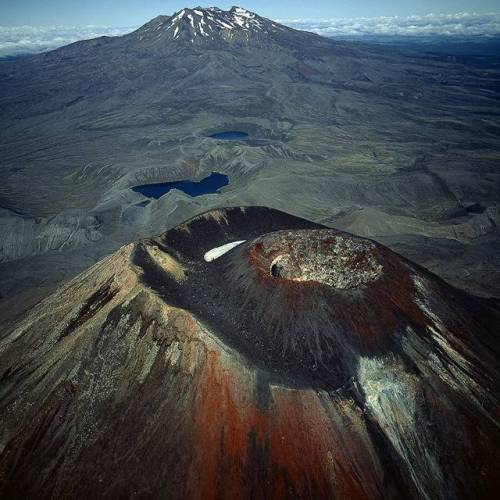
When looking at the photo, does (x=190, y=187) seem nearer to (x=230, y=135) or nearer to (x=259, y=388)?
(x=230, y=135)

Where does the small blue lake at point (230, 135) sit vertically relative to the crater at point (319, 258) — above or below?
below

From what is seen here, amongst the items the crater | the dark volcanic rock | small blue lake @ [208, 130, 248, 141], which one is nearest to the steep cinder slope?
the crater

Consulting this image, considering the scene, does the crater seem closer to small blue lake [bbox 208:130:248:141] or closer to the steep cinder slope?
the steep cinder slope

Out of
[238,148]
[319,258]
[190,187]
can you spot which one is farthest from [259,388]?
[238,148]

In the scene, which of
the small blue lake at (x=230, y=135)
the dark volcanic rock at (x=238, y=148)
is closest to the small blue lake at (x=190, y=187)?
the dark volcanic rock at (x=238, y=148)

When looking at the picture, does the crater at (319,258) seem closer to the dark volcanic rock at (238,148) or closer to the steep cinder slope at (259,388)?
the steep cinder slope at (259,388)

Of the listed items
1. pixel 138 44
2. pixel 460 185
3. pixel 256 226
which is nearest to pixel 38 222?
pixel 256 226
